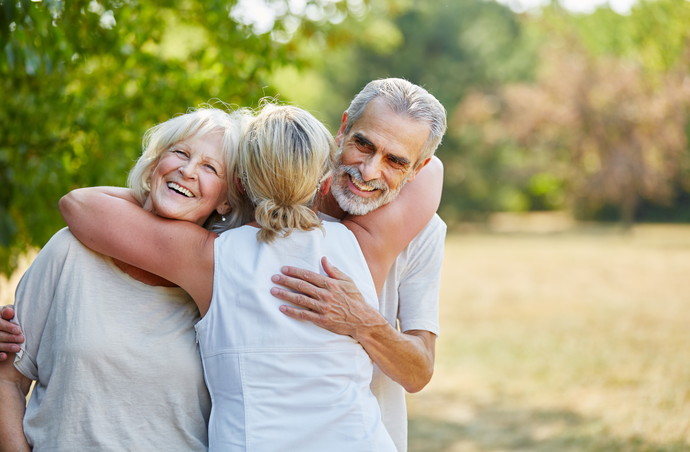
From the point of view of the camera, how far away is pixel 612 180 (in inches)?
1181

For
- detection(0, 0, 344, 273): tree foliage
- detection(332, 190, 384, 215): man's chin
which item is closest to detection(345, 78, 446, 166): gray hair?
detection(332, 190, 384, 215): man's chin

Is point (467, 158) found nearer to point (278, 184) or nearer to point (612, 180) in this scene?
point (612, 180)

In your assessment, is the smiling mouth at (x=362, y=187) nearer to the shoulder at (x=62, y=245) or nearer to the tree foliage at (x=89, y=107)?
the shoulder at (x=62, y=245)

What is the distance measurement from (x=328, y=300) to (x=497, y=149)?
32917 millimetres

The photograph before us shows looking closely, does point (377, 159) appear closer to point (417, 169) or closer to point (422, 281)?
point (417, 169)

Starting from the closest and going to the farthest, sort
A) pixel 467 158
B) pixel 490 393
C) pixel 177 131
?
1. pixel 177 131
2. pixel 490 393
3. pixel 467 158

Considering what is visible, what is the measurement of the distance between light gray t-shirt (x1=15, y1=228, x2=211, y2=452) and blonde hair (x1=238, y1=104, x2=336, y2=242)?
1.32 feet

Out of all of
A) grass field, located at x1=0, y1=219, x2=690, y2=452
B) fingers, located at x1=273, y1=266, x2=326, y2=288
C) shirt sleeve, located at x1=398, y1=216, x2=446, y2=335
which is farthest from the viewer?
grass field, located at x1=0, y1=219, x2=690, y2=452

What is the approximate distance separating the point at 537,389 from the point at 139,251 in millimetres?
7491

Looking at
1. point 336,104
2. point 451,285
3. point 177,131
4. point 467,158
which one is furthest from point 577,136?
point 177,131

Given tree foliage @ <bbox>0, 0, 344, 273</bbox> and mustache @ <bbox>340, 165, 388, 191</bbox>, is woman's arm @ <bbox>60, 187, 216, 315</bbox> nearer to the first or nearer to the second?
mustache @ <bbox>340, 165, 388, 191</bbox>

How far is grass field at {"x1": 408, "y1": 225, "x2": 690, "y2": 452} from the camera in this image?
736cm

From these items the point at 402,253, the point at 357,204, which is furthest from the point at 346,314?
the point at 402,253

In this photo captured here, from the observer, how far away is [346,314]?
215 centimetres
